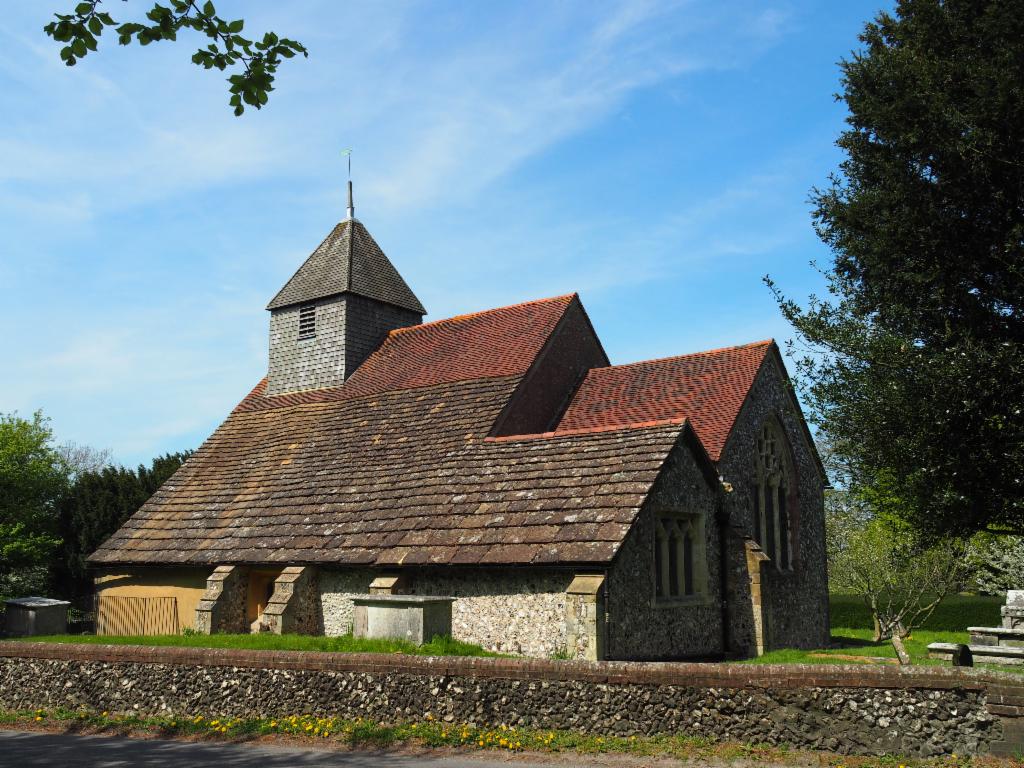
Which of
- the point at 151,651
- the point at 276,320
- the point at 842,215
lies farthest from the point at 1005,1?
the point at 276,320

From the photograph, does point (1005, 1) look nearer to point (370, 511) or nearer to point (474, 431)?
point (474, 431)

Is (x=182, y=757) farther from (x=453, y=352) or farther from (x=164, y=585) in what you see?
(x=453, y=352)

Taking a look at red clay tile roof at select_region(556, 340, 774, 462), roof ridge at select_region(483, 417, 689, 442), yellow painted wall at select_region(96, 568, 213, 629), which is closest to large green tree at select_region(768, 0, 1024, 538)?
roof ridge at select_region(483, 417, 689, 442)

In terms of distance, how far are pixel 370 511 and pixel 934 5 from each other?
48.4 ft

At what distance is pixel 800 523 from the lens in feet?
79.4

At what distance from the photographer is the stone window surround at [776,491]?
886 inches

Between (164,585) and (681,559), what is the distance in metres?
12.8

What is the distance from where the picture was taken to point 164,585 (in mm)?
21859

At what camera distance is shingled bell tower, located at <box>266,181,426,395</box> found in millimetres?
28531

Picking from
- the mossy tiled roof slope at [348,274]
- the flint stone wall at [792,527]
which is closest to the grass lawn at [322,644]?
the flint stone wall at [792,527]

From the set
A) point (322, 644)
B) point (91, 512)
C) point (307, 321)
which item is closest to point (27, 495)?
point (91, 512)

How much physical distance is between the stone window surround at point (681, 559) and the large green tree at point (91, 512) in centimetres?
2379

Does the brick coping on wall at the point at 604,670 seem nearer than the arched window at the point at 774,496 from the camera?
Yes

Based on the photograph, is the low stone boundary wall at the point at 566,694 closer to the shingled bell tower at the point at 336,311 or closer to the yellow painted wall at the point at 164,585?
the yellow painted wall at the point at 164,585
